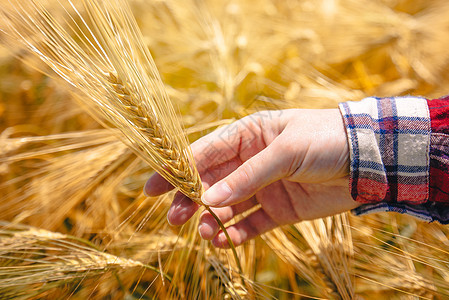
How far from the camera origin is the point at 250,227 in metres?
0.86

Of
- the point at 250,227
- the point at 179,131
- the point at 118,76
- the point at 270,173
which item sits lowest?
the point at 250,227

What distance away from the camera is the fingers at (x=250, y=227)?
2.77ft

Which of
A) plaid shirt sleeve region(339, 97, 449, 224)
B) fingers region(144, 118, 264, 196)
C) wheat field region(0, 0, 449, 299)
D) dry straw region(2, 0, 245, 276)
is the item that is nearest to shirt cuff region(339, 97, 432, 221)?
plaid shirt sleeve region(339, 97, 449, 224)

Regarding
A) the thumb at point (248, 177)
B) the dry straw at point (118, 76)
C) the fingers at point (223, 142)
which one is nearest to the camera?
the dry straw at point (118, 76)

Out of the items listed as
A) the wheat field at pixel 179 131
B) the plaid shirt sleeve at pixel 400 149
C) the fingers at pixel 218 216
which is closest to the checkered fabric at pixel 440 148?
the plaid shirt sleeve at pixel 400 149

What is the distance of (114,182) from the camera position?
912 millimetres

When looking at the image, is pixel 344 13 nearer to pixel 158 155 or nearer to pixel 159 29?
pixel 159 29

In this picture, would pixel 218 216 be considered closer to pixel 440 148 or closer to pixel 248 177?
pixel 248 177

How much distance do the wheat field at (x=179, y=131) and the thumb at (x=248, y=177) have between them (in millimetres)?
43

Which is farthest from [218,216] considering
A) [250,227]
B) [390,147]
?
[390,147]

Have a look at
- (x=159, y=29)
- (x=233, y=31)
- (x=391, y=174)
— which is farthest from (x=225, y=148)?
(x=159, y=29)

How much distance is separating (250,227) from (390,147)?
369mm

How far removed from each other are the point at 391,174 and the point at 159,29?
3.03 feet

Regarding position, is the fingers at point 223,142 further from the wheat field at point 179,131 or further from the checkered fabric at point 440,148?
the checkered fabric at point 440,148
